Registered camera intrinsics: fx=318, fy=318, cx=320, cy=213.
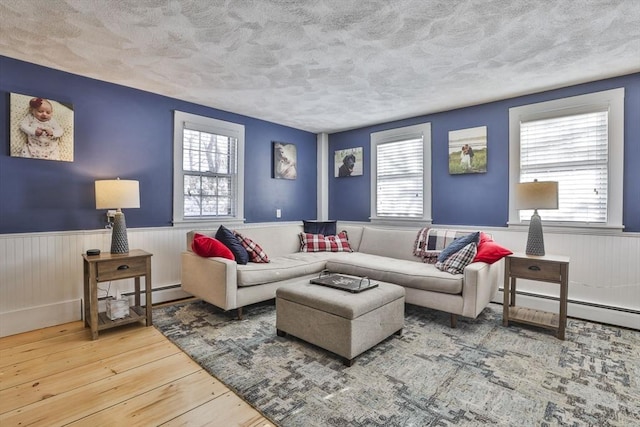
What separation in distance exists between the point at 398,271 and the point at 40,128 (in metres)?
3.61

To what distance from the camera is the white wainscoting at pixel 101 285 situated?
2777 mm

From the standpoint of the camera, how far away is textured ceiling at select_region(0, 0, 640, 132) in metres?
1.98

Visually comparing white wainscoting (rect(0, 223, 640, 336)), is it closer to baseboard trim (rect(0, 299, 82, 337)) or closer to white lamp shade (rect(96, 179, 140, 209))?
baseboard trim (rect(0, 299, 82, 337))

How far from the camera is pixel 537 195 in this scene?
2885 mm

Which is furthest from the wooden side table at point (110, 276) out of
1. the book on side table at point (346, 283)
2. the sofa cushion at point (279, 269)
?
the book on side table at point (346, 283)

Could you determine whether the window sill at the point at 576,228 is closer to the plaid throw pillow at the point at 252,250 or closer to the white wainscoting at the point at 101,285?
the white wainscoting at the point at 101,285

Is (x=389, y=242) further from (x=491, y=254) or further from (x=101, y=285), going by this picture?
(x=101, y=285)

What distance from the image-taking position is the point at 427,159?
4.31 meters

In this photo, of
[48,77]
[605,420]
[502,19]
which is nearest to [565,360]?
[605,420]

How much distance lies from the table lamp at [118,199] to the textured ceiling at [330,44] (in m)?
1.05

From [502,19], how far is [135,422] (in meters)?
3.21

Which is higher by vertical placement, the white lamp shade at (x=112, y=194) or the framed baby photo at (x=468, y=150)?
the framed baby photo at (x=468, y=150)

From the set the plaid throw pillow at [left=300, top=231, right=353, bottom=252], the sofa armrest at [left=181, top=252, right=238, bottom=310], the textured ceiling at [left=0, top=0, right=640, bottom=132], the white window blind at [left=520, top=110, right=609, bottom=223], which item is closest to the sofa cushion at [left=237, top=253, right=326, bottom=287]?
the sofa armrest at [left=181, top=252, right=238, bottom=310]

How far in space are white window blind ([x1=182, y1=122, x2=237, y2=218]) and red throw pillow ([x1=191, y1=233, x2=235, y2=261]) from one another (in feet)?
2.57
